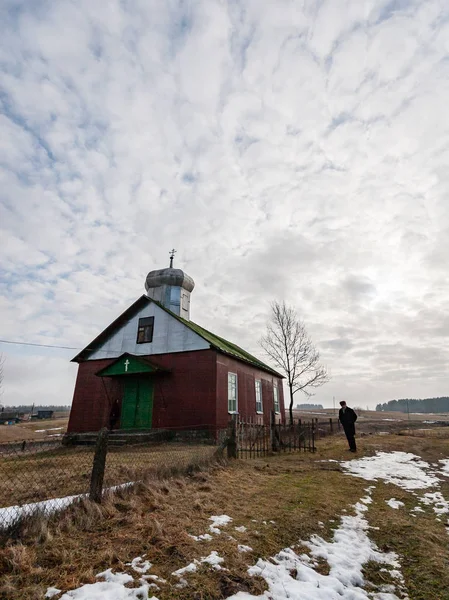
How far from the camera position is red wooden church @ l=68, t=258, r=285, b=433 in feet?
54.8

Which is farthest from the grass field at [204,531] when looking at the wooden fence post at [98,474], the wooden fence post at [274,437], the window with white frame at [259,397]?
the window with white frame at [259,397]

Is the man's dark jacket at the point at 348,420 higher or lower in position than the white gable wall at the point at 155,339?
lower

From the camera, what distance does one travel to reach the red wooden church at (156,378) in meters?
16.7

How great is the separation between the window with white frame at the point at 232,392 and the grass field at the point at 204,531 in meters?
11.5

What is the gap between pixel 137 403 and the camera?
58.6 feet

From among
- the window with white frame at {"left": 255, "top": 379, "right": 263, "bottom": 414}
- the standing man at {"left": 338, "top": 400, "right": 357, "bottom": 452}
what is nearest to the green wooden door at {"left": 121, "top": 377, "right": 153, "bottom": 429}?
the window with white frame at {"left": 255, "top": 379, "right": 263, "bottom": 414}

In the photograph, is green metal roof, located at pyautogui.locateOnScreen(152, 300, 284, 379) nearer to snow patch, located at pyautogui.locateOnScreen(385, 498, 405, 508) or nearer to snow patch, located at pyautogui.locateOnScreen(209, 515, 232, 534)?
snow patch, located at pyautogui.locateOnScreen(385, 498, 405, 508)

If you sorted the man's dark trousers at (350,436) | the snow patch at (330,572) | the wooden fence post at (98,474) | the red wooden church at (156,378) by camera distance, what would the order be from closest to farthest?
the snow patch at (330,572) < the wooden fence post at (98,474) < the man's dark trousers at (350,436) < the red wooden church at (156,378)

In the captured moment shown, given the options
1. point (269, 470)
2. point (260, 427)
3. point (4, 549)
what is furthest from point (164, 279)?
point (4, 549)

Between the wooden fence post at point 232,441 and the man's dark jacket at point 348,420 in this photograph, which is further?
the man's dark jacket at point 348,420

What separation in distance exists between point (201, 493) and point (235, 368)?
1387 cm

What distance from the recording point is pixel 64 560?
327cm

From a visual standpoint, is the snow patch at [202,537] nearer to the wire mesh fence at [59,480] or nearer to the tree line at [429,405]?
the wire mesh fence at [59,480]

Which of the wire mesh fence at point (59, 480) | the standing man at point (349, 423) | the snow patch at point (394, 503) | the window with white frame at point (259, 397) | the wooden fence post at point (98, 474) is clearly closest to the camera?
the wire mesh fence at point (59, 480)
